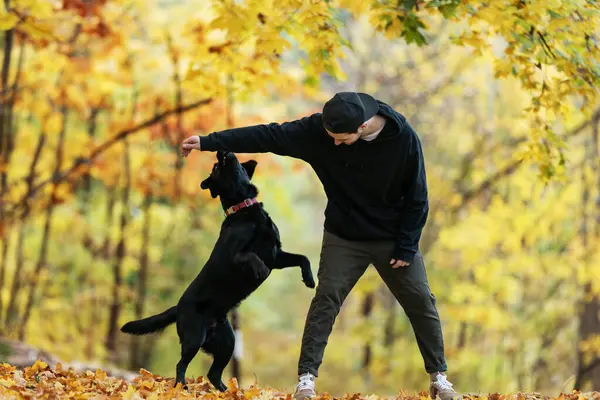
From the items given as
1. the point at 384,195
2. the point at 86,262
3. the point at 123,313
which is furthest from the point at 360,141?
the point at 123,313

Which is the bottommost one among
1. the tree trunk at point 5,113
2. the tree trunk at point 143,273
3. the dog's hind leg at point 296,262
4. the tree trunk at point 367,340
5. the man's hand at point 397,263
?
the tree trunk at point 367,340

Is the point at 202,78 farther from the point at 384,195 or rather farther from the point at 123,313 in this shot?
the point at 123,313

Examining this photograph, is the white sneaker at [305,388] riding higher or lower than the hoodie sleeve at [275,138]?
lower

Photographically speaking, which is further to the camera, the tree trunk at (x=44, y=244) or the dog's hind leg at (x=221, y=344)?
the tree trunk at (x=44, y=244)

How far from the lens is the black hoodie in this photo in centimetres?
438

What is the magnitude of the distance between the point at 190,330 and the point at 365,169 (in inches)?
56.4

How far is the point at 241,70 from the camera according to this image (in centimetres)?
712

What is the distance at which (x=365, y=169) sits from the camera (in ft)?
14.4

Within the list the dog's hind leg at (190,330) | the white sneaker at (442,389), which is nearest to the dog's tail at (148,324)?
the dog's hind leg at (190,330)

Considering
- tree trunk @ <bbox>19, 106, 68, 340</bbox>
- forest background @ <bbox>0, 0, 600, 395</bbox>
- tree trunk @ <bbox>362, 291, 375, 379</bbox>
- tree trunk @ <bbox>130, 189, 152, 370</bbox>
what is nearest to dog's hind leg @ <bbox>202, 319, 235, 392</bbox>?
forest background @ <bbox>0, 0, 600, 395</bbox>

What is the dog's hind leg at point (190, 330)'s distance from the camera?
4.56 meters

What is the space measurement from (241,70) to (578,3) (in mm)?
3184

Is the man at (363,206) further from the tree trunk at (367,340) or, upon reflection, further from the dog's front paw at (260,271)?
the tree trunk at (367,340)

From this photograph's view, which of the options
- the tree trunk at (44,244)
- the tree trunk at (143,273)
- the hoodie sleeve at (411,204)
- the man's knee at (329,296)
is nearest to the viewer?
the hoodie sleeve at (411,204)
